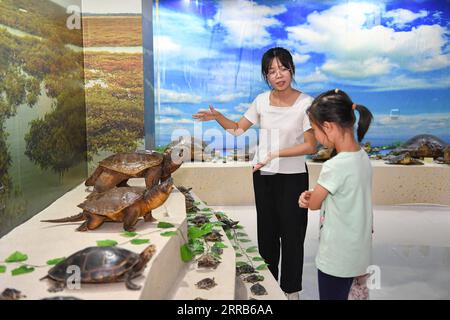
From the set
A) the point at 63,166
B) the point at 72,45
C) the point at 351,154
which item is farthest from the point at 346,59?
the point at 351,154

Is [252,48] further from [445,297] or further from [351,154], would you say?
[351,154]

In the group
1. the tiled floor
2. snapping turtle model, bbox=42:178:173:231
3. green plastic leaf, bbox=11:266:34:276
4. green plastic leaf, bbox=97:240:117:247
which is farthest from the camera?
the tiled floor

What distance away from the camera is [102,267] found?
179cm

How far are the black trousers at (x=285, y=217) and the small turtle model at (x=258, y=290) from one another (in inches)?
13.1

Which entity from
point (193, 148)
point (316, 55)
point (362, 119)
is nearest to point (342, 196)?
point (362, 119)

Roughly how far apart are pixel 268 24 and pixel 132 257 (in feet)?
16.9

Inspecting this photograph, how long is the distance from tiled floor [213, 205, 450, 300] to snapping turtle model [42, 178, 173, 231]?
1376 mm

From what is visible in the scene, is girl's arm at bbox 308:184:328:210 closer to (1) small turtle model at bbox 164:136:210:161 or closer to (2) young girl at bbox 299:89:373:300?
(2) young girl at bbox 299:89:373:300

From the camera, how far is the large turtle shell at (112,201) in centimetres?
240

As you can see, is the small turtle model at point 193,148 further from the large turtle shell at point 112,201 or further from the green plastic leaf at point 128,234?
the green plastic leaf at point 128,234

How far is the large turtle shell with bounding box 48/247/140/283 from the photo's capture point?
5.78 ft

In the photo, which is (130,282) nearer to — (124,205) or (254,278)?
(124,205)

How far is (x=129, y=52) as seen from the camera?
4887mm

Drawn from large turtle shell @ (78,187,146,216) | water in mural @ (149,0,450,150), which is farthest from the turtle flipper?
water in mural @ (149,0,450,150)
